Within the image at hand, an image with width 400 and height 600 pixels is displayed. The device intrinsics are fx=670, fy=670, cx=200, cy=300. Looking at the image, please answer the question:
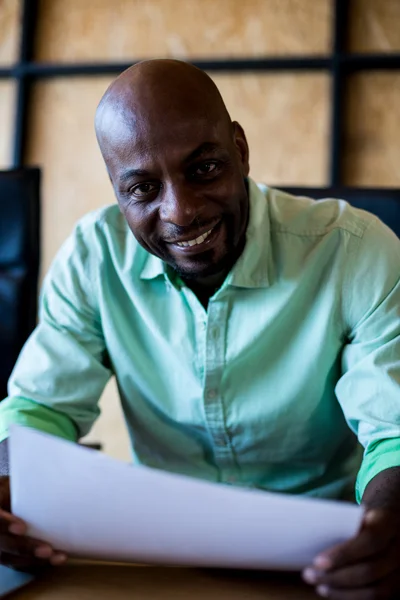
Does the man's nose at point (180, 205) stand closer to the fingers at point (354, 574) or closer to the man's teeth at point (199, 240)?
the man's teeth at point (199, 240)

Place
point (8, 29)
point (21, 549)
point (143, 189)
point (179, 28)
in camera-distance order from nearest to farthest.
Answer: point (21, 549) → point (143, 189) → point (179, 28) → point (8, 29)

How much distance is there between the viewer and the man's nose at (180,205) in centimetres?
91

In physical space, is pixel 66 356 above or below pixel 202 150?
below

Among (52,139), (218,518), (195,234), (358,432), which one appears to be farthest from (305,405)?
(52,139)

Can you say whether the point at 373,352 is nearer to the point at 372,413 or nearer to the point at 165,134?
the point at 372,413

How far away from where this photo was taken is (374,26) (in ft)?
6.59

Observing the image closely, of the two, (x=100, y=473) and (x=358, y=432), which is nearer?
(x=100, y=473)

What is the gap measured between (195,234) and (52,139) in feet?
4.67

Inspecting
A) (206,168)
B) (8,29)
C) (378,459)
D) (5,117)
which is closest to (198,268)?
(206,168)

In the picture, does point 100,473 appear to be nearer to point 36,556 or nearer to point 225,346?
point 36,556

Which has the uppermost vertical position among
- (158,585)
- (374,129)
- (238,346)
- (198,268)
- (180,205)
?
(374,129)

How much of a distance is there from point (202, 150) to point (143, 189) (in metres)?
0.10

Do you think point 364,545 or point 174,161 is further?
point 174,161

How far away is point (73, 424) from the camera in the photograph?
1078mm
